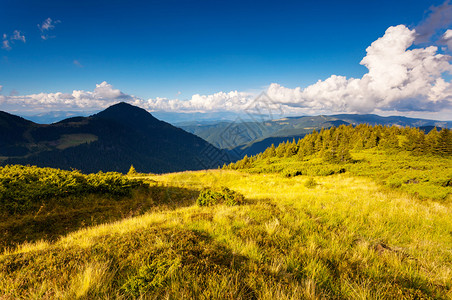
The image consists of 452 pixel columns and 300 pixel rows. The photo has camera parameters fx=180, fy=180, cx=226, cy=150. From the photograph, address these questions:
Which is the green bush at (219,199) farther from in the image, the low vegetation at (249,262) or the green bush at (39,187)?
the green bush at (39,187)

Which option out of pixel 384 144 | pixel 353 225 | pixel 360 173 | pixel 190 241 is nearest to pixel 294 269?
pixel 190 241

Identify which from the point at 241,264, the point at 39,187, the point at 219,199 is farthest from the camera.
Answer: the point at 219,199

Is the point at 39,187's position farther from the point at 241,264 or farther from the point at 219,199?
the point at 241,264

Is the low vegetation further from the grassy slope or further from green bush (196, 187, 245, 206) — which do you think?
green bush (196, 187, 245, 206)

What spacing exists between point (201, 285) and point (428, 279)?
12.6 ft

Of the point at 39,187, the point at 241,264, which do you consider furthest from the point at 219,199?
the point at 39,187

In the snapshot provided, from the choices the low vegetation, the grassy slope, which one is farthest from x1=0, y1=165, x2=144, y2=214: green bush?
the grassy slope

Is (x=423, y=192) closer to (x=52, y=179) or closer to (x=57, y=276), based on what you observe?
(x=57, y=276)

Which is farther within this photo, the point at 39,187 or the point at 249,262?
the point at 39,187

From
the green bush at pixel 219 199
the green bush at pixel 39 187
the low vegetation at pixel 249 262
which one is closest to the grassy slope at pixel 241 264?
the low vegetation at pixel 249 262

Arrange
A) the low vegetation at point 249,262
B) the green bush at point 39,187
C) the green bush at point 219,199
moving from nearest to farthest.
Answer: the low vegetation at point 249,262 → the green bush at point 39,187 → the green bush at point 219,199

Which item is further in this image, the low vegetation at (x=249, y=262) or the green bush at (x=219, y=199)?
the green bush at (x=219, y=199)

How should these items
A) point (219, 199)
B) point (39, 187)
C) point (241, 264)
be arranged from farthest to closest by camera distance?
point (219, 199)
point (39, 187)
point (241, 264)

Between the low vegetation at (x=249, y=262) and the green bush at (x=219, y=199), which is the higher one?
the low vegetation at (x=249, y=262)
